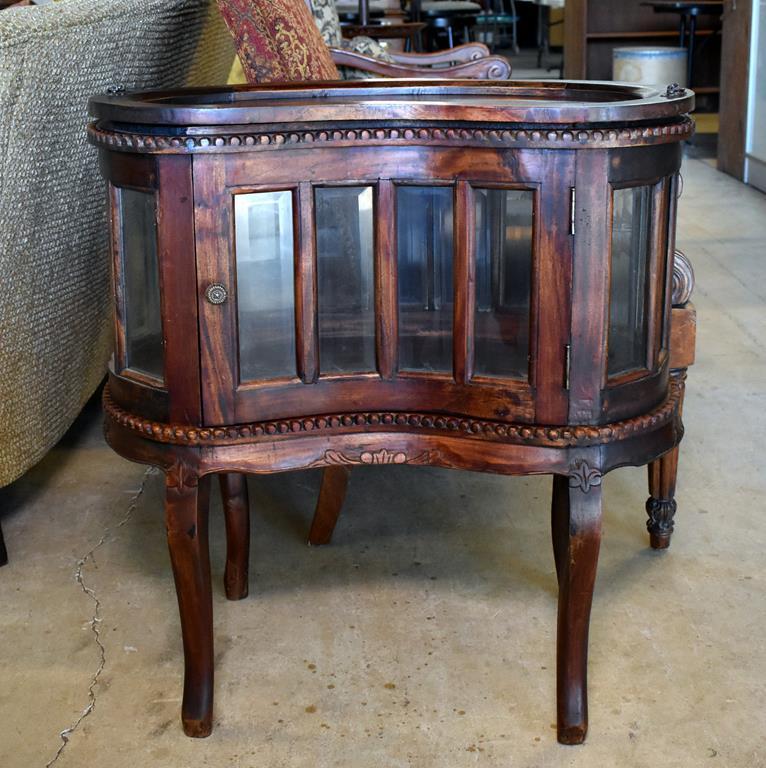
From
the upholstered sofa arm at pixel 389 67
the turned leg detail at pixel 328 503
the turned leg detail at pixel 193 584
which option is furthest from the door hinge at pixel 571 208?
the upholstered sofa arm at pixel 389 67

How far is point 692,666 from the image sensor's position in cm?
169

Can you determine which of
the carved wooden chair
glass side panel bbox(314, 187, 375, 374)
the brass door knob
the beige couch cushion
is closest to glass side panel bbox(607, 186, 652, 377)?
glass side panel bbox(314, 187, 375, 374)

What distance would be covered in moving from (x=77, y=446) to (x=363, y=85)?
4.10 ft

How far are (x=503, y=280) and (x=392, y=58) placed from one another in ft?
8.34

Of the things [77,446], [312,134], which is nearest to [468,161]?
[312,134]

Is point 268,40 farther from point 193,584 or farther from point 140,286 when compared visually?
point 193,584

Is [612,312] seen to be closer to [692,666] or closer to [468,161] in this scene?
[468,161]

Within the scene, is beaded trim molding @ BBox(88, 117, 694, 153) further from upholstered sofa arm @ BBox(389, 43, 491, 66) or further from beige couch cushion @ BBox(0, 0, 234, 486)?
upholstered sofa arm @ BBox(389, 43, 491, 66)

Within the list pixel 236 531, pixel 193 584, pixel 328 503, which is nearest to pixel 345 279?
pixel 193 584

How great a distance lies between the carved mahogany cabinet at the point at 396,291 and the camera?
132 centimetres

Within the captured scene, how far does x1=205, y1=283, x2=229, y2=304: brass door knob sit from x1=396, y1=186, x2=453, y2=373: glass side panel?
21cm

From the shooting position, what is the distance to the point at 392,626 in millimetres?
1812

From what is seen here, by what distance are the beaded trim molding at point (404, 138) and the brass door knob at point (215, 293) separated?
0.52 feet

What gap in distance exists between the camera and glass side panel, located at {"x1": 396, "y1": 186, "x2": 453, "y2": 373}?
138 cm
